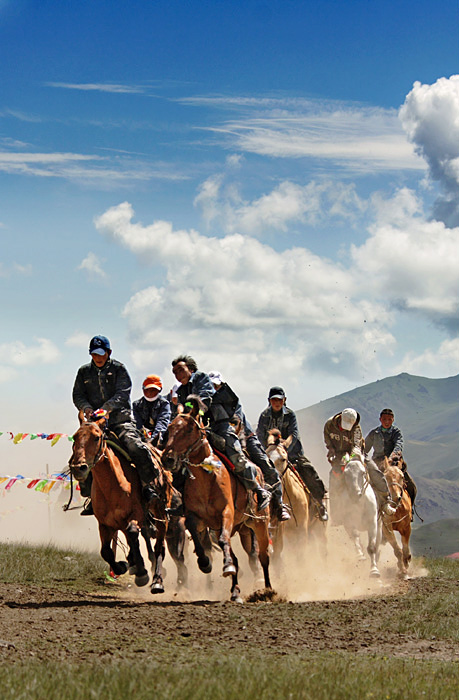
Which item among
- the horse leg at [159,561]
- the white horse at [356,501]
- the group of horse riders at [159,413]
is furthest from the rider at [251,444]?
the white horse at [356,501]

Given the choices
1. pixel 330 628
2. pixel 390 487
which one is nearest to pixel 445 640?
pixel 330 628

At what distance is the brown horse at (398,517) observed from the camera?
63.6 ft

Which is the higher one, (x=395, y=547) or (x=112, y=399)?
(x=112, y=399)

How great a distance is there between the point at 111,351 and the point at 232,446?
7.89ft

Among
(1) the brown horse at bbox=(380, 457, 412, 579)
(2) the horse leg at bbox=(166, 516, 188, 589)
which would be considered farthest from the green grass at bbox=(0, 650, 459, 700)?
(1) the brown horse at bbox=(380, 457, 412, 579)

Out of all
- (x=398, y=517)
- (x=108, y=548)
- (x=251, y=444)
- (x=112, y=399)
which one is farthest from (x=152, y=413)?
(x=398, y=517)

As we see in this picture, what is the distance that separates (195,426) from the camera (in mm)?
13336

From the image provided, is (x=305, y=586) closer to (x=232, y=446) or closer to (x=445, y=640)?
(x=232, y=446)

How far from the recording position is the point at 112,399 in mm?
13602

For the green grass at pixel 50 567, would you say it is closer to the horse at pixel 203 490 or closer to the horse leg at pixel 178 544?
the horse leg at pixel 178 544

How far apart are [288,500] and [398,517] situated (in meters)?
3.41

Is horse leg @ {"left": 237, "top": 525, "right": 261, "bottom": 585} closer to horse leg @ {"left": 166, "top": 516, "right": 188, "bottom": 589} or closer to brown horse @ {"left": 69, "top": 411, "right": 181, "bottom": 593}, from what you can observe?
horse leg @ {"left": 166, "top": 516, "right": 188, "bottom": 589}

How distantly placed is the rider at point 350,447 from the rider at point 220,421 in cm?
428

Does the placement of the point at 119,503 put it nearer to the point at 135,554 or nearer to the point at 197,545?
the point at 135,554
